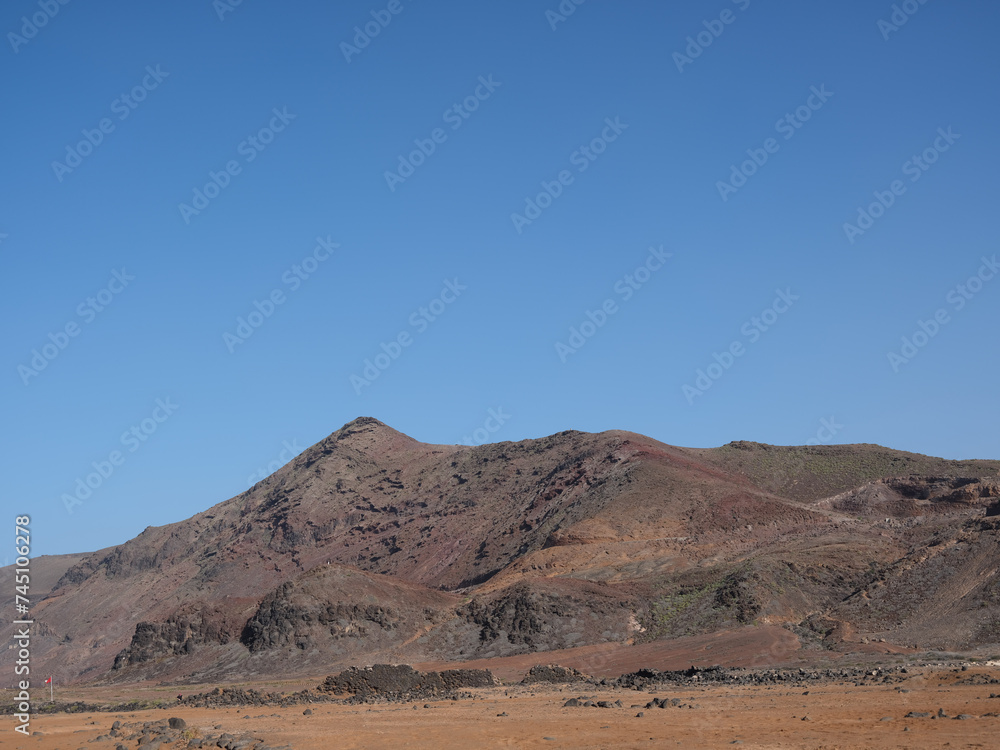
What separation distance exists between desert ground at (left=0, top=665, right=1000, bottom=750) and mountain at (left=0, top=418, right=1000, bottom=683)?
14532 millimetres

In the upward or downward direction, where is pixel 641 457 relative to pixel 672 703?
upward

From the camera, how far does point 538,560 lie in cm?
7700

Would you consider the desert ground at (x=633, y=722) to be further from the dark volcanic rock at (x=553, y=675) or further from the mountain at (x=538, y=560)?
the mountain at (x=538, y=560)

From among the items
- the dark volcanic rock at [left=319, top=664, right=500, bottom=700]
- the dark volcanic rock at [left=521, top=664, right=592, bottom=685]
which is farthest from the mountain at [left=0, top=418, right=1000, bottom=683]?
the dark volcanic rock at [left=319, top=664, right=500, bottom=700]

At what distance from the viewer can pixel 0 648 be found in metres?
120

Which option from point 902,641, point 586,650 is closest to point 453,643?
point 586,650

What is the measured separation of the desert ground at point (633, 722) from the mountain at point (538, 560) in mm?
14532

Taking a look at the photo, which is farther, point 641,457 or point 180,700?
point 641,457

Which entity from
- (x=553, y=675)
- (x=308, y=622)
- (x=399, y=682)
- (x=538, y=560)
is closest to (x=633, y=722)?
(x=399, y=682)

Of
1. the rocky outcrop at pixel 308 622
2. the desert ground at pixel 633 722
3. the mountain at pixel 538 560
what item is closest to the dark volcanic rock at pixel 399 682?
the desert ground at pixel 633 722

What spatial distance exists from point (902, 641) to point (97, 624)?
102 m

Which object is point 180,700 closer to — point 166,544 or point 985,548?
point 985,548

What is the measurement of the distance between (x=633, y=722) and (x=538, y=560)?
53.9m

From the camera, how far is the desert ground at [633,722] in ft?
64.3
